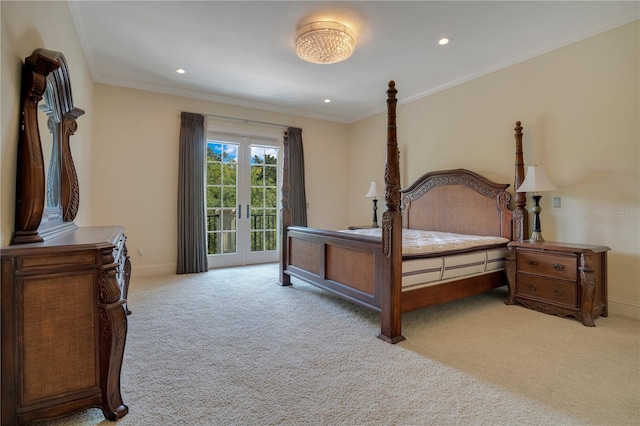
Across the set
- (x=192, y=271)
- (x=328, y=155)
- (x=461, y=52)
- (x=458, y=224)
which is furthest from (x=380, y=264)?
(x=328, y=155)

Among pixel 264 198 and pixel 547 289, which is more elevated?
pixel 264 198

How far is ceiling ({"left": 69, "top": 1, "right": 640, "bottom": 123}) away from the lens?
2664 mm

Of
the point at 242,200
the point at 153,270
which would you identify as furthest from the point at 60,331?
the point at 242,200

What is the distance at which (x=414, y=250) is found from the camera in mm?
2574

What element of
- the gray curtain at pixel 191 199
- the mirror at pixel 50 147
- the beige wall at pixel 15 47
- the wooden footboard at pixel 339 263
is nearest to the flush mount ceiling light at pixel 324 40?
the wooden footboard at pixel 339 263

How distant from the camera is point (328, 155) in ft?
19.9

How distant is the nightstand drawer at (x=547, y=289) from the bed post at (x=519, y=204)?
53cm

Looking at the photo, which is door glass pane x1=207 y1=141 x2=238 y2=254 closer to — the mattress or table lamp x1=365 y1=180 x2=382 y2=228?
table lamp x1=365 y1=180 x2=382 y2=228

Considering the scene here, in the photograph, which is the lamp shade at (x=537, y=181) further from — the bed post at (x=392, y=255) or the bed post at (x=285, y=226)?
the bed post at (x=285, y=226)

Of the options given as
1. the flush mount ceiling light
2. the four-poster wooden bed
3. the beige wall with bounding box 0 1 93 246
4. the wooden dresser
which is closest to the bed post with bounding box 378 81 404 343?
the four-poster wooden bed

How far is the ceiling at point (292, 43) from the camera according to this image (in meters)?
2.66

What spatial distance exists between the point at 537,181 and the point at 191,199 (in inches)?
176

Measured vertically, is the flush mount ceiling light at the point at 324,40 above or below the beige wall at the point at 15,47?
above

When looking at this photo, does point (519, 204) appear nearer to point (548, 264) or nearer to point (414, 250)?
point (548, 264)
